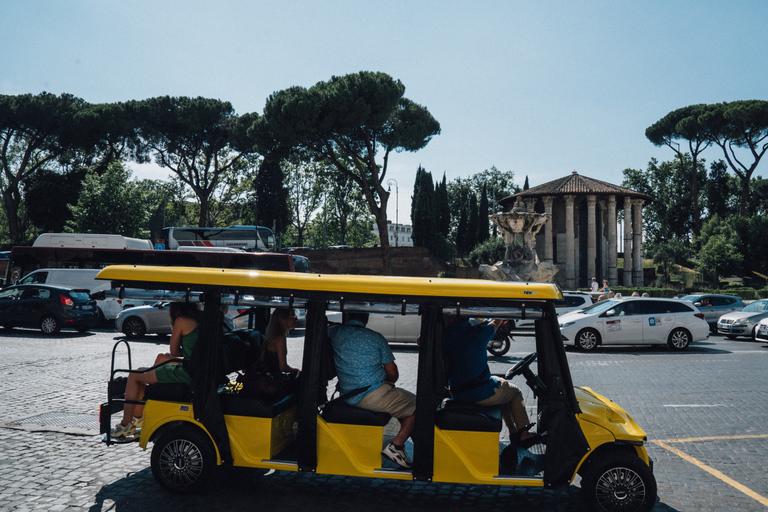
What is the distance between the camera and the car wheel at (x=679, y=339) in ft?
49.8

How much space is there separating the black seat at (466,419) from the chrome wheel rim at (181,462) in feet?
6.60

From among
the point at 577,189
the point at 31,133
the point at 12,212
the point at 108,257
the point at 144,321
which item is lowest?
the point at 144,321

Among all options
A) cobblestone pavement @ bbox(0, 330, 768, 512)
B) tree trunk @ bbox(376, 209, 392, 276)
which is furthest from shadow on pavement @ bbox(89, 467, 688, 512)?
tree trunk @ bbox(376, 209, 392, 276)

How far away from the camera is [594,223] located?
Answer: 47.8 m

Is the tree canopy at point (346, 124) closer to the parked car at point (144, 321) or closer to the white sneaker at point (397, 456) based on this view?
the parked car at point (144, 321)

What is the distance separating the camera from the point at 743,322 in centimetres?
1856

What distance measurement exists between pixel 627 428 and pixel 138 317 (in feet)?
49.2

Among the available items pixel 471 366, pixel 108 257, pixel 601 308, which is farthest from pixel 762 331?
pixel 108 257

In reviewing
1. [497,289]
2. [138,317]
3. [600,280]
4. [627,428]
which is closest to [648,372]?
[627,428]

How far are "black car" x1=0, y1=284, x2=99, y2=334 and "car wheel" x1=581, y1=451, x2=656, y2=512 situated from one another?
52.8 feet

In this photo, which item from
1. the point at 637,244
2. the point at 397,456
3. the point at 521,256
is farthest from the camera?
the point at 637,244

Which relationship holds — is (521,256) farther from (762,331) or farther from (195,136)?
(195,136)

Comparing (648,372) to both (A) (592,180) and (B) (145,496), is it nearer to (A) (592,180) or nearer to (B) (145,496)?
(B) (145,496)

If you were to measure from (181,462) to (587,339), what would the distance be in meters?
12.3
